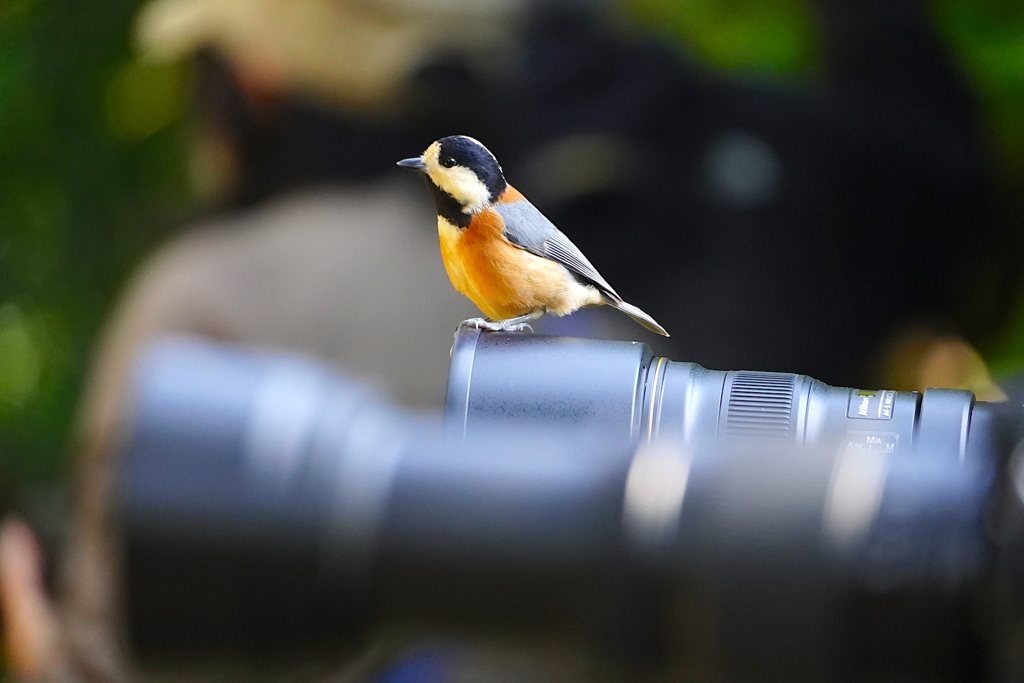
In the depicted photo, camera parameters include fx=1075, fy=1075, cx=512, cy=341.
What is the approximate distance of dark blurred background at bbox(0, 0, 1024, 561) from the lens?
8.75 feet

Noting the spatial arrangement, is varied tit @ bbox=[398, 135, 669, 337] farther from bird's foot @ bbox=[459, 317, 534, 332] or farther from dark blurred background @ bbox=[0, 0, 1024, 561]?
dark blurred background @ bbox=[0, 0, 1024, 561]

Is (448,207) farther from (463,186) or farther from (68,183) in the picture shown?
(68,183)

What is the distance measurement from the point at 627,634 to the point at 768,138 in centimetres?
158

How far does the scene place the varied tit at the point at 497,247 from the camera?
77 centimetres

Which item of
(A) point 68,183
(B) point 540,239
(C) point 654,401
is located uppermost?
(A) point 68,183

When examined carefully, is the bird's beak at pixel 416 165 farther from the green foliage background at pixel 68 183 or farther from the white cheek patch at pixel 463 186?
the green foliage background at pixel 68 183

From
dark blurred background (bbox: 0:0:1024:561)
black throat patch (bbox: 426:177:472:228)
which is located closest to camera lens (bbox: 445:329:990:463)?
black throat patch (bbox: 426:177:472:228)

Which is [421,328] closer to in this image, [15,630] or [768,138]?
[768,138]

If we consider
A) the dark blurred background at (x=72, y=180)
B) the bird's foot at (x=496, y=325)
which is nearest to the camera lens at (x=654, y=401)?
the bird's foot at (x=496, y=325)

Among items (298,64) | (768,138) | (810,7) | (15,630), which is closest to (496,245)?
(298,64)

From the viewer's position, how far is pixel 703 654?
594 mm

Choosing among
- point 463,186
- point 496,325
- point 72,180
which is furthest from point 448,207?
point 72,180

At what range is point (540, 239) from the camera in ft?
2.79

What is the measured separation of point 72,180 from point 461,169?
2.26m
